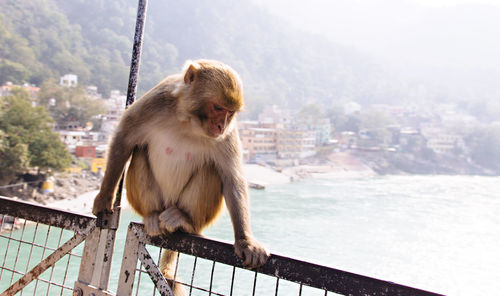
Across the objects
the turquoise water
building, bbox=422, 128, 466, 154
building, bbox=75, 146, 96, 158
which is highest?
building, bbox=422, 128, 466, 154

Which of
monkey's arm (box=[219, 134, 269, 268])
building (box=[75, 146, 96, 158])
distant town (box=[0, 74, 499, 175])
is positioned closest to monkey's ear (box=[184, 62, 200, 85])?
monkey's arm (box=[219, 134, 269, 268])

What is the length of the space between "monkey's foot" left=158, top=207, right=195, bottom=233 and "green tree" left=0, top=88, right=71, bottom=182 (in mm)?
16576

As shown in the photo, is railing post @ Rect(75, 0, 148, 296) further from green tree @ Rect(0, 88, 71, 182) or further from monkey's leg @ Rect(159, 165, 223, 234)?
green tree @ Rect(0, 88, 71, 182)

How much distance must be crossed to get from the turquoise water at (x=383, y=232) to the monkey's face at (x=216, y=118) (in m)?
10.9

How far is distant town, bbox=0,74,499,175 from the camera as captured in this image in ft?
120

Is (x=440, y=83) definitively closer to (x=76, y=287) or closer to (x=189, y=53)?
(x=189, y=53)

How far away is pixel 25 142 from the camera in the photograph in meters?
16.5

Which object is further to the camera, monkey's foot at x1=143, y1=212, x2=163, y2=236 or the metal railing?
monkey's foot at x1=143, y1=212, x2=163, y2=236

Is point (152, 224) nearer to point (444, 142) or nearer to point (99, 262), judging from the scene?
point (99, 262)

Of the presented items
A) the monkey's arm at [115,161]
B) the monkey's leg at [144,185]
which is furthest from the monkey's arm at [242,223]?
the monkey's arm at [115,161]

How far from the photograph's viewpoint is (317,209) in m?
24.5

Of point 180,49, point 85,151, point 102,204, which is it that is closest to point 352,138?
point 85,151

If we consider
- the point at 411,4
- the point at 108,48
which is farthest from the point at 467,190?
the point at 411,4

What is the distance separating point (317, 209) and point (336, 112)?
32004 millimetres
